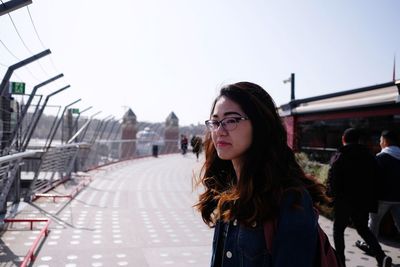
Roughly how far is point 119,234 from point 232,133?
15.6ft

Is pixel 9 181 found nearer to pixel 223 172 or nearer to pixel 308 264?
pixel 223 172

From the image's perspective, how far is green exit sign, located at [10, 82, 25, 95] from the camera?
256 inches

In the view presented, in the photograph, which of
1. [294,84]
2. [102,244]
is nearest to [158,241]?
[102,244]

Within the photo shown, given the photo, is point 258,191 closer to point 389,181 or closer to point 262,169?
point 262,169

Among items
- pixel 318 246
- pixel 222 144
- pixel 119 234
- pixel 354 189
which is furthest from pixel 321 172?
pixel 318 246

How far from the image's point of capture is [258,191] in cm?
155

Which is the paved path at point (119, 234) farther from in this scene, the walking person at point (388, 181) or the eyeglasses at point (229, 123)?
the eyeglasses at point (229, 123)

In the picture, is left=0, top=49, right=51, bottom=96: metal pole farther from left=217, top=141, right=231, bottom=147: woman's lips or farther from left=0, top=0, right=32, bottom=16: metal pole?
left=217, top=141, right=231, bottom=147: woman's lips

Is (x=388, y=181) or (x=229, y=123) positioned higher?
(x=229, y=123)

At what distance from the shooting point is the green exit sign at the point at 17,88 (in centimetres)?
650

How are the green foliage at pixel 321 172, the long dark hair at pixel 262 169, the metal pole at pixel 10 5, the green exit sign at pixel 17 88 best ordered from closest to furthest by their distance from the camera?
the long dark hair at pixel 262 169, the metal pole at pixel 10 5, the green exit sign at pixel 17 88, the green foliage at pixel 321 172

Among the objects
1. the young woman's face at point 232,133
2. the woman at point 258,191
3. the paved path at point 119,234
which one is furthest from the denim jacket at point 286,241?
the paved path at point 119,234

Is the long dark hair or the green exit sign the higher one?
the green exit sign

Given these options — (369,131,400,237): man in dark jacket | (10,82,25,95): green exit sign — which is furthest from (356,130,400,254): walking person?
(10,82,25,95): green exit sign
